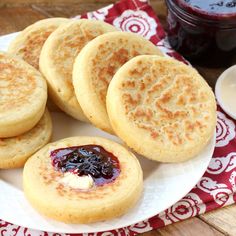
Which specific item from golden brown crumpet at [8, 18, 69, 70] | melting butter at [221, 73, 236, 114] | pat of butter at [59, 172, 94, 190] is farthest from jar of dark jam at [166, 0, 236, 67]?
pat of butter at [59, 172, 94, 190]

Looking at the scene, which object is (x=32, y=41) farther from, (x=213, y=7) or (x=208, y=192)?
(x=208, y=192)

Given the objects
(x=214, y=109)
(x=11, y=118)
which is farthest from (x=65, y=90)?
(x=214, y=109)

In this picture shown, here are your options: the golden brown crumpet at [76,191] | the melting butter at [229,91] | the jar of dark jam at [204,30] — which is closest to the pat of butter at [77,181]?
the golden brown crumpet at [76,191]

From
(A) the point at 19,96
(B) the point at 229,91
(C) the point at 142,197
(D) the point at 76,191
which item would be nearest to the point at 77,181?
(D) the point at 76,191

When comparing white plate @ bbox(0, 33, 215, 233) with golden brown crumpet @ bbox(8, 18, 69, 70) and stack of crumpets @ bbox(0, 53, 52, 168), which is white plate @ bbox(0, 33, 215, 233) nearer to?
stack of crumpets @ bbox(0, 53, 52, 168)

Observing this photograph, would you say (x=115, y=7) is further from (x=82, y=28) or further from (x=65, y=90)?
(x=65, y=90)

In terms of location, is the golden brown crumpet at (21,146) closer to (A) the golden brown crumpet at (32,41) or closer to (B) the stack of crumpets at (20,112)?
(B) the stack of crumpets at (20,112)
